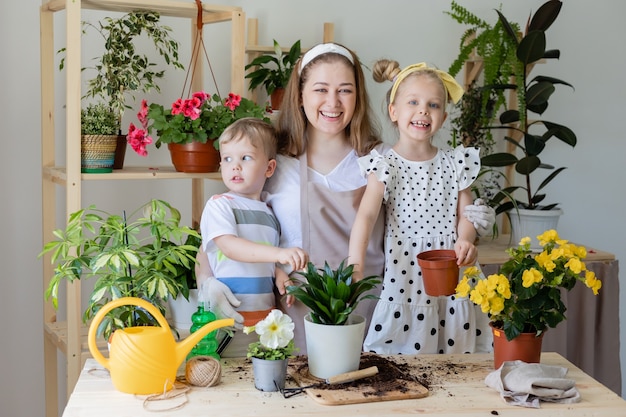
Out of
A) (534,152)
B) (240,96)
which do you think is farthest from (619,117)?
(240,96)

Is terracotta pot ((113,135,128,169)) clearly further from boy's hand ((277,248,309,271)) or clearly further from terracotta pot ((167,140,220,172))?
boy's hand ((277,248,309,271))

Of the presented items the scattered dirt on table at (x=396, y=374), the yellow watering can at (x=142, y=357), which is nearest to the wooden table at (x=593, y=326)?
the scattered dirt on table at (x=396, y=374)

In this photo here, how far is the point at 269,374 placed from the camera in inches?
64.2

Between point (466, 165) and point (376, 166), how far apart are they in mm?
274

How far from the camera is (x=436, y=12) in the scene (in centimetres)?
339

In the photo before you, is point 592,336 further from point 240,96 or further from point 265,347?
point 265,347

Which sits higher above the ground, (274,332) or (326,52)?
(326,52)

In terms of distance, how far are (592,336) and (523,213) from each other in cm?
52

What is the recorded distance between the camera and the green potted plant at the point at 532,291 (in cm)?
170

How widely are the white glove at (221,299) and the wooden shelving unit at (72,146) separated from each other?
0.51 meters

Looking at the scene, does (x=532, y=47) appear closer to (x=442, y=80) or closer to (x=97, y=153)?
(x=442, y=80)

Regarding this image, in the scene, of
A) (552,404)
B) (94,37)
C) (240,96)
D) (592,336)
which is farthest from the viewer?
(592,336)

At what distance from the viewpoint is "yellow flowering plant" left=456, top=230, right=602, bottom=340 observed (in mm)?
1696

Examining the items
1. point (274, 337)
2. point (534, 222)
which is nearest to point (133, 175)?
point (274, 337)
